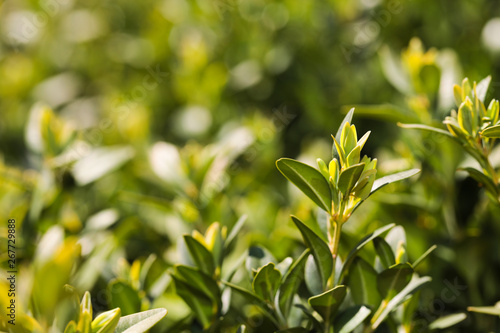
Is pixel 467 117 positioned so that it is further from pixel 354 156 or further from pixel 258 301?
pixel 258 301

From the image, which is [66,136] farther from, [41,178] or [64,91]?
[64,91]

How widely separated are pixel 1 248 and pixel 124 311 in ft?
1.96

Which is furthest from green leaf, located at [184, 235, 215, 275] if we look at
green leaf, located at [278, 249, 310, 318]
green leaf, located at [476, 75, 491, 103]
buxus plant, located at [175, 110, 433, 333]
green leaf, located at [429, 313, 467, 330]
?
green leaf, located at [476, 75, 491, 103]

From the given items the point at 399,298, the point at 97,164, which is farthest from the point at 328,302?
the point at 97,164

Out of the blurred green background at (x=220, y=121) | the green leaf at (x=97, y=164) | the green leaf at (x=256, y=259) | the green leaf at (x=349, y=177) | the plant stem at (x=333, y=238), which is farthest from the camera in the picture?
the green leaf at (x=97, y=164)

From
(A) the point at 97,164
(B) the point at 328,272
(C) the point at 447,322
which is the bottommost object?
(C) the point at 447,322

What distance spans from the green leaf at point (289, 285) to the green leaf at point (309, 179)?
4.8 inches

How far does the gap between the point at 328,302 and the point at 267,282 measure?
138mm

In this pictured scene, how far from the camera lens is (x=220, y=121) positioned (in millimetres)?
2379

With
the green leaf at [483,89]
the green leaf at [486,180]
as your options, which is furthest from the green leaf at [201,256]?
the green leaf at [483,89]

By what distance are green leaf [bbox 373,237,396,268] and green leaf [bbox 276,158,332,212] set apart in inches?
6.3

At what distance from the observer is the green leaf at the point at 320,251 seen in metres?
1.06

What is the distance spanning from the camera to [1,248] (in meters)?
1.60

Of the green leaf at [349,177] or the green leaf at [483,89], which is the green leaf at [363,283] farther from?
the green leaf at [483,89]
